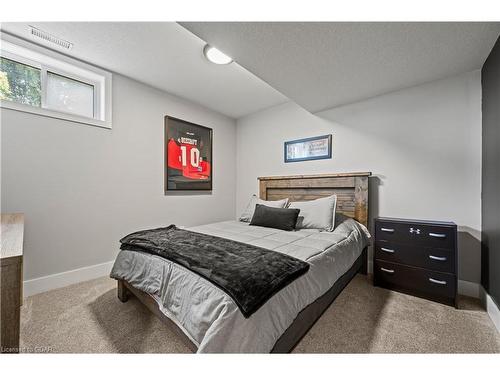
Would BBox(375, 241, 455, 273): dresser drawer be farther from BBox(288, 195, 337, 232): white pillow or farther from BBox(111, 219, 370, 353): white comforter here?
BBox(288, 195, 337, 232): white pillow

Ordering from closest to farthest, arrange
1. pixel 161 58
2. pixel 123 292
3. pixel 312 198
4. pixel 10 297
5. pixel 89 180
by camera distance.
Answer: pixel 10 297, pixel 123 292, pixel 161 58, pixel 89 180, pixel 312 198

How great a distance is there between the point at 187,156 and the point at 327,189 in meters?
2.22

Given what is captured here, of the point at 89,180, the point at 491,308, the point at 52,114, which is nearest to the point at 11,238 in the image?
the point at 89,180

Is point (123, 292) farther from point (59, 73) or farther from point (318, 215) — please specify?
point (59, 73)

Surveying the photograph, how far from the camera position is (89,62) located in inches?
91.0

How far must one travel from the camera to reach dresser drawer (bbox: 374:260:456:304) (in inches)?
71.5

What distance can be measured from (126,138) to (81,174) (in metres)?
0.68

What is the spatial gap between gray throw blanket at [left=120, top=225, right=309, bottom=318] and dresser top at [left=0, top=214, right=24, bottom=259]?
68 cm

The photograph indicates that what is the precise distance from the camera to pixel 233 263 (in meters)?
1.26

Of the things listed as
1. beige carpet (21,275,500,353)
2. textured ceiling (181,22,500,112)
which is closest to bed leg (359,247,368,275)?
beige carpet (21,275,500,353)

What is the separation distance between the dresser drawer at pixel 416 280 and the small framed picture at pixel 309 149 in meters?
1.56

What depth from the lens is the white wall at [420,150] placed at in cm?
201

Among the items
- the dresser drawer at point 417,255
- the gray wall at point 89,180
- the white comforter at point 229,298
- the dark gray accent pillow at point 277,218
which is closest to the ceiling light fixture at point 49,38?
the gray wall at point 89,180
